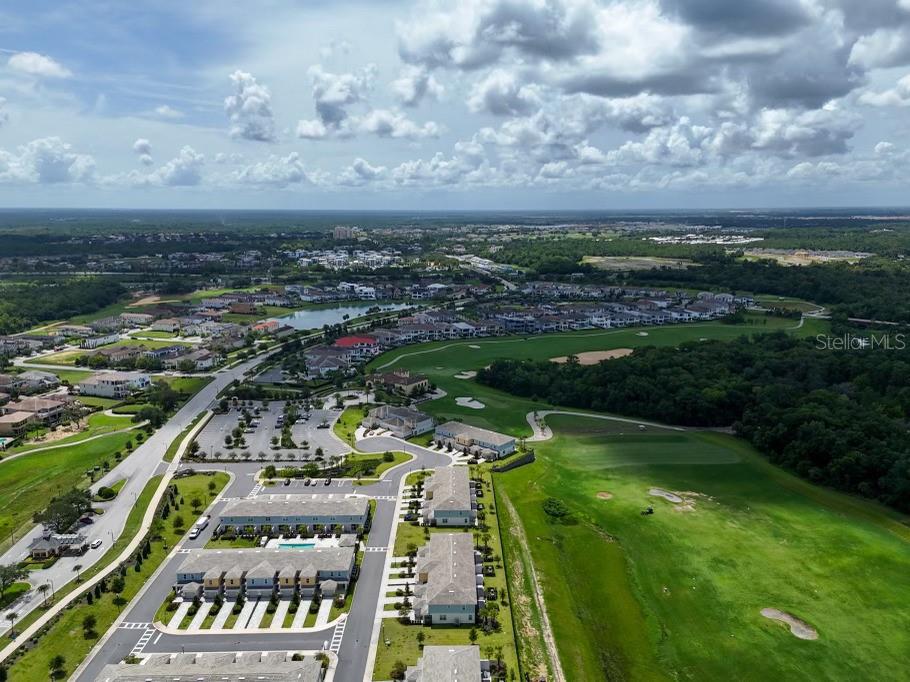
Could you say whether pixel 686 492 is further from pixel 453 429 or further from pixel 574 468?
pixel 453 429

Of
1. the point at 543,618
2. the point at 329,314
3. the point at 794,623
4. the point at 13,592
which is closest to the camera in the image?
the point at 543,618

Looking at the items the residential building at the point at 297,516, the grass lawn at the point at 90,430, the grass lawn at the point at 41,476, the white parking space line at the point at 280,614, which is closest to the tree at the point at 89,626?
the white parking space line at the point at 280,614

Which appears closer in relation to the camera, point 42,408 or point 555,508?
point 555,508

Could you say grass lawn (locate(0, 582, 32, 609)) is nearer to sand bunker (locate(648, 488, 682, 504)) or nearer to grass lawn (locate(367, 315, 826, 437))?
grass lawn (locate(367, 315, 826, 437))

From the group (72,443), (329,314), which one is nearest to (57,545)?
(72,443)

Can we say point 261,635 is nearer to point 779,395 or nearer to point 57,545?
point 57,545

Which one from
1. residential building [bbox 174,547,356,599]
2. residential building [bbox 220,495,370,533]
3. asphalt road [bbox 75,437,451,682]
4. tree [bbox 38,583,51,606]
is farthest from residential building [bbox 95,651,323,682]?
residential building [bbox 220,495,370,533]

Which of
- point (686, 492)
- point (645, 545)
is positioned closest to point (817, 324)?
point (686, 492)
